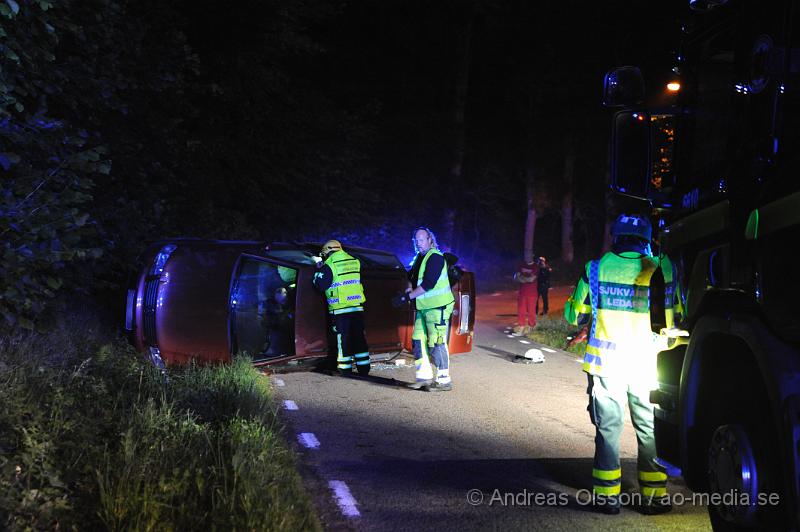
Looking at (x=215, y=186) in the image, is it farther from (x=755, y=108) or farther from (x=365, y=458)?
(x=755, y=108)

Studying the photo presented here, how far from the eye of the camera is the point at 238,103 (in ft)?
58.5

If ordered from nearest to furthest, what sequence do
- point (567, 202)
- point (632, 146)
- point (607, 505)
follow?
point (632, 146) < point (607, 505) < point (567, 202)

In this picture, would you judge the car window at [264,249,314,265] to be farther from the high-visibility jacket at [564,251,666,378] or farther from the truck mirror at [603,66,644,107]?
the truck mirror at [603,66,644,107]

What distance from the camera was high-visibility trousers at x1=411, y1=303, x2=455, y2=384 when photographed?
29.7 ft

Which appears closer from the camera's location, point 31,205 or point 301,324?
point 31,205

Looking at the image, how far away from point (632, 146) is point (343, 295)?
526 centimetres

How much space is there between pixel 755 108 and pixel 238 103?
15552mm

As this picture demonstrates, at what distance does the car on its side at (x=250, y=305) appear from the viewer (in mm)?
8555

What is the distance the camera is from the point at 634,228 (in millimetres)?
5070

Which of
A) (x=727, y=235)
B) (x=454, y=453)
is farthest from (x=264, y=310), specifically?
(x=727, y=235)

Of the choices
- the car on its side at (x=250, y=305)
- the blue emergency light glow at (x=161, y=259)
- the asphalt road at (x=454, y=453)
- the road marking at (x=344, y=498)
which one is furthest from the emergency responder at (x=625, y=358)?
the blue emergency light glow at (x=161, y=259)

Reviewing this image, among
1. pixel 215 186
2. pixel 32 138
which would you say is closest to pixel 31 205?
pixel 32 138

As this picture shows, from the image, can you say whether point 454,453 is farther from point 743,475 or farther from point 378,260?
point 378,260

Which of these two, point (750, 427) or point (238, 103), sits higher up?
point (238, 103)
